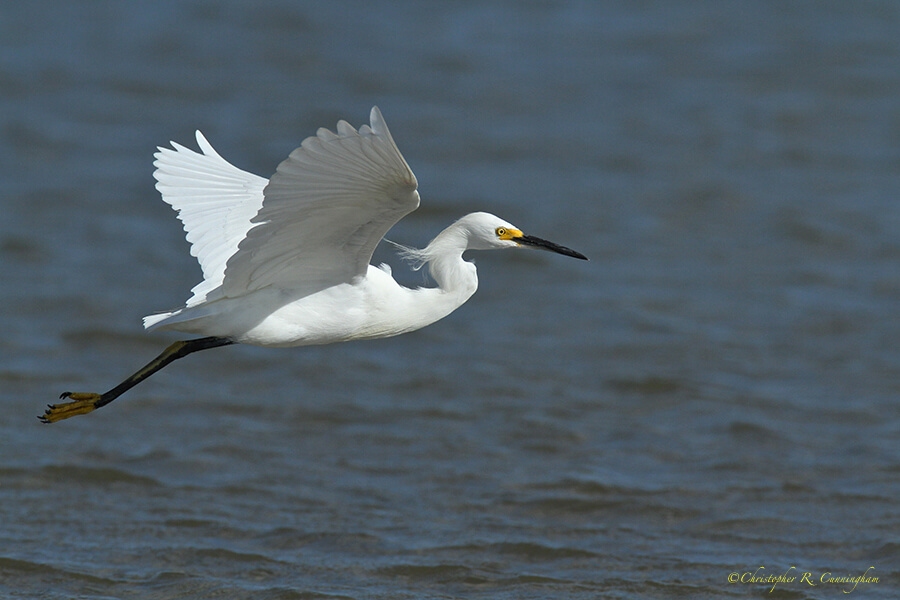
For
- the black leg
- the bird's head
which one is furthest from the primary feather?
the bird's head

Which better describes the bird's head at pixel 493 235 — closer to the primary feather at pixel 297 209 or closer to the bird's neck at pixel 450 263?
the bird's neck at pixel 450 263

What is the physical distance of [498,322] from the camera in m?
11.1

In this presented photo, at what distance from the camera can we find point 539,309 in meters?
11.4

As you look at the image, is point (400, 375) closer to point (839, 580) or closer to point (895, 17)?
point (839, 580)

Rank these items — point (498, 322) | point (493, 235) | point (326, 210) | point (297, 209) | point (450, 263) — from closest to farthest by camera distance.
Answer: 1. point (297, 209)
2. point (326, 210)
3. point (493, 235)
4. point (450, 263)
5. point (498, 322)

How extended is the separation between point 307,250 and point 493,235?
3.29ft

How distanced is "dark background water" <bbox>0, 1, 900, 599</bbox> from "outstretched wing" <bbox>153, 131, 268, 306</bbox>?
200 cm

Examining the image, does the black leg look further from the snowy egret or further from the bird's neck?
the bird's neck

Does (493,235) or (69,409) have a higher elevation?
(493,235)

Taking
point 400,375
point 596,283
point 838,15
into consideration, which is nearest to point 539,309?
point 596,283

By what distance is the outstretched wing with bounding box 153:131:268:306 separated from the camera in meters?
6.83

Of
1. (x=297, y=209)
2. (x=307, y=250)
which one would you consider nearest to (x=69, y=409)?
(x=307, y=250)

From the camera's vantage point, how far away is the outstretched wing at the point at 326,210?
484cm

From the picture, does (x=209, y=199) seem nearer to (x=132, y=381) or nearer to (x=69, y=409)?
(x=132, y=381)
